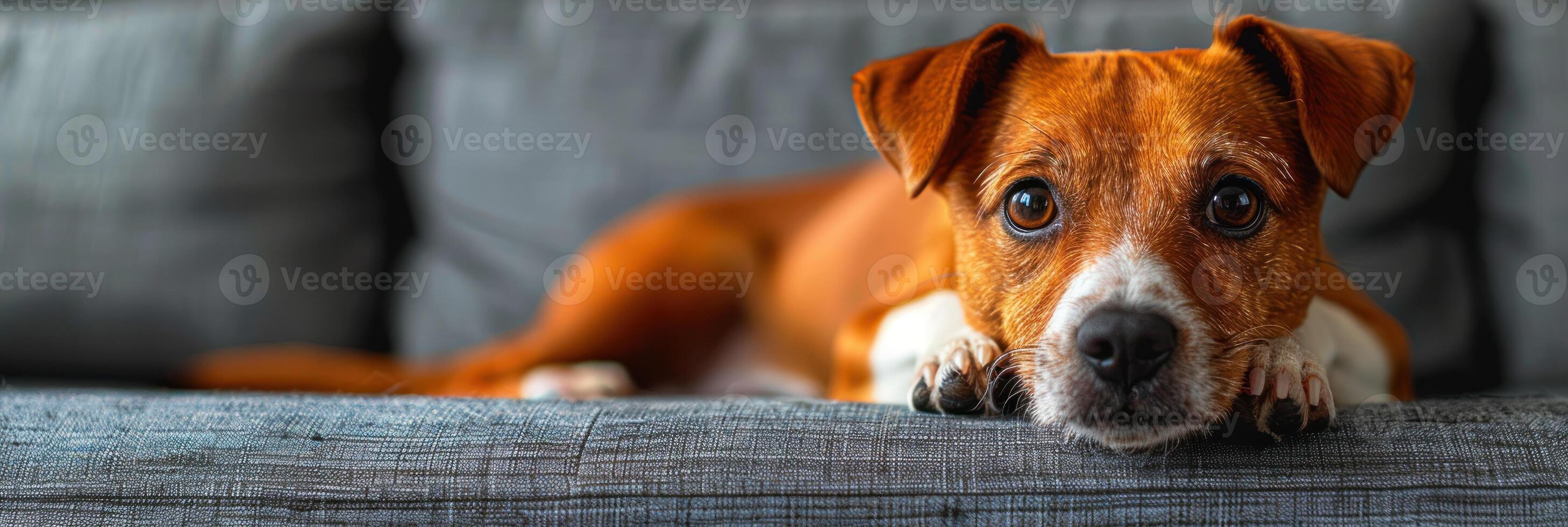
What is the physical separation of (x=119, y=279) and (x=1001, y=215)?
219cm

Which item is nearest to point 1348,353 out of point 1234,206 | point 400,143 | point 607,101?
point 1234,206

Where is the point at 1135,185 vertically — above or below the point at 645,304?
above

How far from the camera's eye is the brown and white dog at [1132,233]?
41.0 inches

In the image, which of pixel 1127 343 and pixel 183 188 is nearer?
pixel 1127 343

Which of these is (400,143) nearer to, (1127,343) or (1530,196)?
(1127,343)

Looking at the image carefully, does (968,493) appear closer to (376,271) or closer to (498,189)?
(498,189)

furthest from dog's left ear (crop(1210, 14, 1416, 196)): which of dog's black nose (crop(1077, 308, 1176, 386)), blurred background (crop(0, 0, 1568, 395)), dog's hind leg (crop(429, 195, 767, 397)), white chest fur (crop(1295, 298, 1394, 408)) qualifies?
dog's hind leg (crop(429, 195, 767, 397))

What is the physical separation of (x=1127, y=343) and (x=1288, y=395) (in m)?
0.18

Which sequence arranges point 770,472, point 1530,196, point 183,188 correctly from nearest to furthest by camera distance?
point 770,472 < point 1530,196 < point 183,188

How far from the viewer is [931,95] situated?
1.32 metres

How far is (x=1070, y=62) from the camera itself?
1.36 metres

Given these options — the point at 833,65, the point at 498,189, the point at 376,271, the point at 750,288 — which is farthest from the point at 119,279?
the point at 833,65

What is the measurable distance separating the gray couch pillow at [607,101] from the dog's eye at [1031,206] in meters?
1.15

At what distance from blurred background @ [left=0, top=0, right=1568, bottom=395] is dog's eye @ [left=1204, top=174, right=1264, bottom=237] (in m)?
1.16
